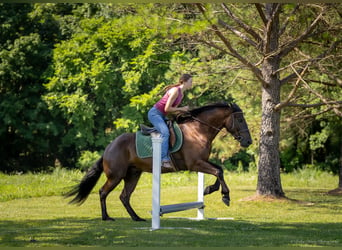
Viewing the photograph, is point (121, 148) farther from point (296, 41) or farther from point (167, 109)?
point (296, 41)

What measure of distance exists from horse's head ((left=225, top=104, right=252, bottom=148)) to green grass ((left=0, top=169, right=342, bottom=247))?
151 centimetres

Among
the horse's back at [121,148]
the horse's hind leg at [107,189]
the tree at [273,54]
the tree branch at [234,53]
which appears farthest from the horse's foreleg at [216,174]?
the tree at [273,54]

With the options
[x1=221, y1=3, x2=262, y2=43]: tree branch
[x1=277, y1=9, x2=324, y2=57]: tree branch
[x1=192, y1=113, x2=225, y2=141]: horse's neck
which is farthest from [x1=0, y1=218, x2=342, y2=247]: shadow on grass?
[x1=221, y1=3, x2=262, y2=43]: tree branch

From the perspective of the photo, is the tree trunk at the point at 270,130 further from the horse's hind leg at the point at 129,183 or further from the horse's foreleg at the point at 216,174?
the horse's foreleg at the point at 216,174

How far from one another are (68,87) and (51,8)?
205 inches

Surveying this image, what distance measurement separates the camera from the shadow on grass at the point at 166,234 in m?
7.86

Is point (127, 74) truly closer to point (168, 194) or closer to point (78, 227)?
point (168, 194)

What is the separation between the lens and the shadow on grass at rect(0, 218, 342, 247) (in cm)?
786

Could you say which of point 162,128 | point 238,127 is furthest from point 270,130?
point 162,128

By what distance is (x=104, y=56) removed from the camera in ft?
110

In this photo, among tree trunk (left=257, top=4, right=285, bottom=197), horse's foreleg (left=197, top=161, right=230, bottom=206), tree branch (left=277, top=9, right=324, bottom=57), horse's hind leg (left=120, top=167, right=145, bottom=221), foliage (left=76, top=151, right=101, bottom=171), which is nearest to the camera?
horse's foreleg (left=197, top=161, right=230, bottom=206)

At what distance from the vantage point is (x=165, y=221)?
10.8 metres

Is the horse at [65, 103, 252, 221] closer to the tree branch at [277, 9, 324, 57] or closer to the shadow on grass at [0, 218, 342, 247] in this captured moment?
the shadow on grass at [0, 218, 342, 247]

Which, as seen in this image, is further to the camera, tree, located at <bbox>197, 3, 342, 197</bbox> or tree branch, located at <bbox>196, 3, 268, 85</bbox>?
tree, located at <bbox>197, 3, 342, 197</bbox>
